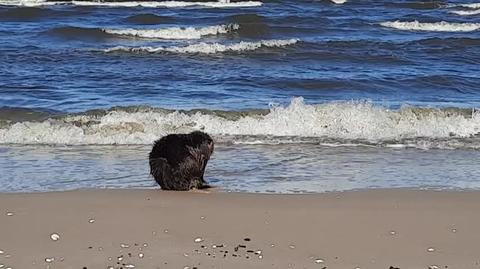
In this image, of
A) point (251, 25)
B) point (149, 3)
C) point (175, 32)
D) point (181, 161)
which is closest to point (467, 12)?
point (251, 25)

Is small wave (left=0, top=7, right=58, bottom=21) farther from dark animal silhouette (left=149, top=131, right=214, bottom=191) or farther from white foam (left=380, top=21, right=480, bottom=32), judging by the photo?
dark animal silhouette (left=149, top=131, right=214, bottom=191)

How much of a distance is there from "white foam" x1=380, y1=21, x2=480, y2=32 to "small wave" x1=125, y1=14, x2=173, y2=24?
5.75 metres

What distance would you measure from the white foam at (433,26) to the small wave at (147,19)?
5754 millimetres

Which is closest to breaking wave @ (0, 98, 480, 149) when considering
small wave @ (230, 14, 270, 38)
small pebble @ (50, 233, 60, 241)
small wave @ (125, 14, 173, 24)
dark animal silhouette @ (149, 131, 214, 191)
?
dark animal silhouette @ (149, 131, 214, 191)

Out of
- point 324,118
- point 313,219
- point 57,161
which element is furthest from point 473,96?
point 313,219

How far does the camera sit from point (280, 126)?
974cm

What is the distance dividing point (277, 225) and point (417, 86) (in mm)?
8611

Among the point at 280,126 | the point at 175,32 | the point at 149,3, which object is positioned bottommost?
the point at 149,3

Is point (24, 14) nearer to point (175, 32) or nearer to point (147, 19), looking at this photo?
point (147, 19)

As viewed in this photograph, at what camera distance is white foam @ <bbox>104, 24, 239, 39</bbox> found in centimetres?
2005

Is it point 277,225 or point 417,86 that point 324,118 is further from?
point 277,225

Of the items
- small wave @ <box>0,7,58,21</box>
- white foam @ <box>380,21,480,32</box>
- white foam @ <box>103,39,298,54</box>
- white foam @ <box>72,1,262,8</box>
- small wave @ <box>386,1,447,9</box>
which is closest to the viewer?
white foam @ <box>103,39,298,54</box>

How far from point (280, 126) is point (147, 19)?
1372cm

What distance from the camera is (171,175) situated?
21.2 feet
